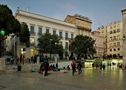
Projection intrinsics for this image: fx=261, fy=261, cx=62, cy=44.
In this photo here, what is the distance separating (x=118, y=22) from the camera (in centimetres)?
11350

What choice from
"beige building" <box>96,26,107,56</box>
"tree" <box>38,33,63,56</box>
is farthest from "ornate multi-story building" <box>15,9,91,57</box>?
"beige building" <box>96,26,107,56</box>

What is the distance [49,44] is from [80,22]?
29303 millimetres

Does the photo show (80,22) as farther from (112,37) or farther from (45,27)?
(112,37)

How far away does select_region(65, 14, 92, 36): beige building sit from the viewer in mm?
90875

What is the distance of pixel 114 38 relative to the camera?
371 feet

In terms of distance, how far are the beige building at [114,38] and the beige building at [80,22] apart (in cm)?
1775

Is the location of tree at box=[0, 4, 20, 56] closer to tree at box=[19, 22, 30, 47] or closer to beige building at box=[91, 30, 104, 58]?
tree at box=[19, 22, 30, 47]

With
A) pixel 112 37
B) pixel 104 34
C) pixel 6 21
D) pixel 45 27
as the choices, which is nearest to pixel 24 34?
pixel 6 21

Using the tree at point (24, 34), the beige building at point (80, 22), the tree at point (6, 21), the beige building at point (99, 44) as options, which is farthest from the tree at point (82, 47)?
the beige building at point (99, 44)

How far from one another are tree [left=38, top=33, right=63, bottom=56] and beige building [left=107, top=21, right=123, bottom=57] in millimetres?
44622

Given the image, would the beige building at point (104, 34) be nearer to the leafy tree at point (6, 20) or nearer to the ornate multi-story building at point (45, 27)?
the ornate multi-story building at point (45, 27)

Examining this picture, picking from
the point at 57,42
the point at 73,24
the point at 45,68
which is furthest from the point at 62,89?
the point at 73,24

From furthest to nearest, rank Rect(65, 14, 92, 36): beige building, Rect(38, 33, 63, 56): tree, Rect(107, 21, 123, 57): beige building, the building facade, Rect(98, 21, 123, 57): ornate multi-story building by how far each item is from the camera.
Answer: Rect(98, 21, 123, 57): ornate multi-story building < Rect(107, 21, 123, 57): beige building < Rect(65, 14, 92, 36): beige building < the building facade < Rect(38, 33, 63, 56): tree

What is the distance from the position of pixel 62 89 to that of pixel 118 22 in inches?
4064
